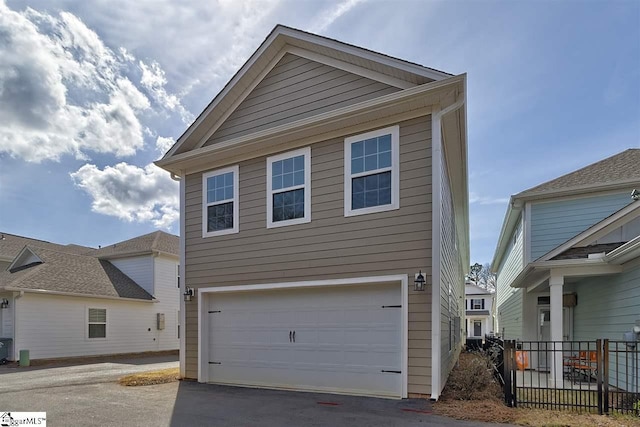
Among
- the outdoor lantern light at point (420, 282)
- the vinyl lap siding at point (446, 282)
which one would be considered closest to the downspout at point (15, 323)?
the outdoor lantern light at point (420, 282)

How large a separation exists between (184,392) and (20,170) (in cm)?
1338

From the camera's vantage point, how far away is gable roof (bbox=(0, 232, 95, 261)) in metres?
20.0

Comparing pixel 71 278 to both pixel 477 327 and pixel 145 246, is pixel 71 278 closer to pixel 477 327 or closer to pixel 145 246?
pixel 145 246

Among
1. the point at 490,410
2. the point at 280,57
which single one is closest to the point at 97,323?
the point at 280,57

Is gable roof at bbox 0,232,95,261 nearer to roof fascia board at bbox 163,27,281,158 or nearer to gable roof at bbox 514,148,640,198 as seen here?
roof fascia board at bbox 163,27,281,158

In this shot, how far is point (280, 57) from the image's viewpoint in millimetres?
9000

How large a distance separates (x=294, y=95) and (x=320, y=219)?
2.92m

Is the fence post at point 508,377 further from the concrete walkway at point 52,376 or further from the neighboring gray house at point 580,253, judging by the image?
the concrete walkway at point 52,376

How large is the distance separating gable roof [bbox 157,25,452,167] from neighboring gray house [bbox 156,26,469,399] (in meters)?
0.03

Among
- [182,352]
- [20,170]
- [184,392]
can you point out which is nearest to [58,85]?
[20,170]

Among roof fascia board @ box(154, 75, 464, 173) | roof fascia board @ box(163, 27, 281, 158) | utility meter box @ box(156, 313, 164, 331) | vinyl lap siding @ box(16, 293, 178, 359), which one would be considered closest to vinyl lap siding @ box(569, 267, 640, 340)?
roof fascia board @ box(154, 75, 464, 173)

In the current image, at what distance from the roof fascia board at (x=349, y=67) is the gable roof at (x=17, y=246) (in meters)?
19.6

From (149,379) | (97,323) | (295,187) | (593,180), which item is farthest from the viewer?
(97,323)

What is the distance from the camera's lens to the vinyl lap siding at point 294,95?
8.03 meters
